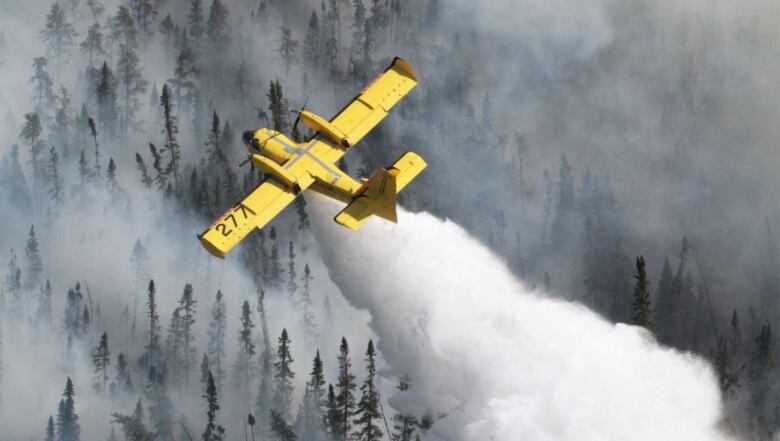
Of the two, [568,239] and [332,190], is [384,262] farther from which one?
[568,239]

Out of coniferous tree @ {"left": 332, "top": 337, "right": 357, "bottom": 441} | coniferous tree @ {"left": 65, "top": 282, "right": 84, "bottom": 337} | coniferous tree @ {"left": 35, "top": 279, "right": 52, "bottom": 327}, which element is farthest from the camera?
coniferous tree @ {"left": 35, "top": 279, "right": 52, "bottom": 327}

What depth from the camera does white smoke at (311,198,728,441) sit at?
134 meters

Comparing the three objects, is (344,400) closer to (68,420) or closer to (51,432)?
(68,420)

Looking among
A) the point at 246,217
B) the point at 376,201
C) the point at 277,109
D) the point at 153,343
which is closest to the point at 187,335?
the point at 153,343

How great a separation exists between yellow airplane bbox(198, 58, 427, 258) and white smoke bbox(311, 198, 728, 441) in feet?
17.0

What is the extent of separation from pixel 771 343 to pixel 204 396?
52394 mm

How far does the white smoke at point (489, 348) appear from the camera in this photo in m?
134

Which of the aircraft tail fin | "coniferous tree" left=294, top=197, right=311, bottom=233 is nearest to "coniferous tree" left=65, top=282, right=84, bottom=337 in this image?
"coniferous tree" left=294, top=197, right=311, bottom=233

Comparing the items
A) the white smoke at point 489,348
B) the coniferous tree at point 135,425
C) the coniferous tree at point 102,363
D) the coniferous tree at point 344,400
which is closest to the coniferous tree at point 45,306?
the coniferous tree at point 102,363

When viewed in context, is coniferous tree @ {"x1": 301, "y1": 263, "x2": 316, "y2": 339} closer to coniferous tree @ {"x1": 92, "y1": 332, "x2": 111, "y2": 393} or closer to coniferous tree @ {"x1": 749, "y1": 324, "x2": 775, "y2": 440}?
coniferous tree @ {"x1": 92, "y1": 332, "x2": 111, "y2": 393}

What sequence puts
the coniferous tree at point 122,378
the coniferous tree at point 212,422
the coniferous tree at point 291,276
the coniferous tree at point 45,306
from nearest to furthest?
the coniferous tree at point 212,422 < the coniferous tree at point 122,378 < the coniferous tree at point 291,276 < the coniferous tree at point 45,306

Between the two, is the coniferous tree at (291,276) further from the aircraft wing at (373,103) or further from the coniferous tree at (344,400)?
the aircraft wing at (373,103)

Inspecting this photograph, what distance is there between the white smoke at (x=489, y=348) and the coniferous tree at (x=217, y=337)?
56.8 m

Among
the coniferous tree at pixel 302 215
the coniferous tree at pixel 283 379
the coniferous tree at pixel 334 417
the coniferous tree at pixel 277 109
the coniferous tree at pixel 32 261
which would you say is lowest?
the coniferous tree at pixel 334 417
